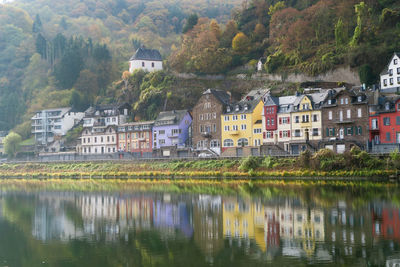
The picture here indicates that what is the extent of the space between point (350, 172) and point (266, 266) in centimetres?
3568

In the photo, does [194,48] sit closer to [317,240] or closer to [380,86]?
[380,86]

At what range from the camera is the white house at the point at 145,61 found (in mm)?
114062

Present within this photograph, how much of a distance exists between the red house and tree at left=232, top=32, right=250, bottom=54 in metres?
41.7

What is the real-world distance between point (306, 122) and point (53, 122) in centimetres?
6294

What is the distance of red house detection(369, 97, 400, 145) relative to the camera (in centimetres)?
6045

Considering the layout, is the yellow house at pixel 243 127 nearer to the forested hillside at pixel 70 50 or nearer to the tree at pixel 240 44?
the tree at pixel 240 44

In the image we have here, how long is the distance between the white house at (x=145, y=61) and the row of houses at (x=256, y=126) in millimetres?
12449

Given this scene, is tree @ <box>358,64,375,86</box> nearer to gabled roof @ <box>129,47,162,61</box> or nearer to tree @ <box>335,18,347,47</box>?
tree @ <box>335,18,347,47</box>

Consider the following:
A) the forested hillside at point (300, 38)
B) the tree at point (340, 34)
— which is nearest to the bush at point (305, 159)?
the forested hillside at point (300, 38)

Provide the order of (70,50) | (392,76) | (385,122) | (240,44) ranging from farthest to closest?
1. (70,50)
2. (240,44)
3. (392,76)
4. (385,122)

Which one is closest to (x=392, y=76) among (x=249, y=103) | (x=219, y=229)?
(x=249, y=103)

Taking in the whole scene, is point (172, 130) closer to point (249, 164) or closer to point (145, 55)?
point (249, 164)

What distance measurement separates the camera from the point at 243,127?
78.7 meters

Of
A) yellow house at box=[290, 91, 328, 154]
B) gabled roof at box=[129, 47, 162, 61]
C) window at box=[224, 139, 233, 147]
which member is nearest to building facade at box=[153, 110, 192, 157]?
window at box=[224, 139, 233, 147]
